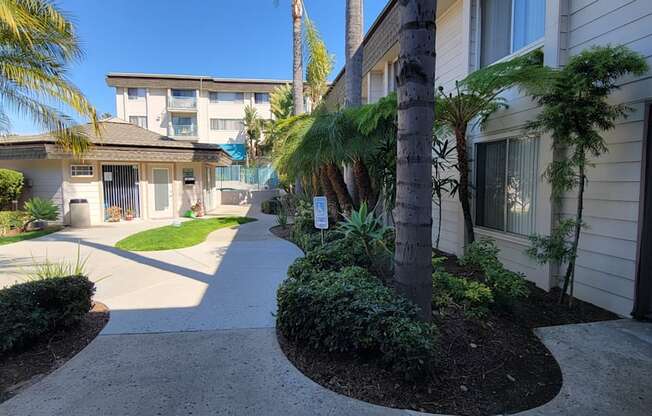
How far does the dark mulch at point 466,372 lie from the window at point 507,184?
7.51 feet

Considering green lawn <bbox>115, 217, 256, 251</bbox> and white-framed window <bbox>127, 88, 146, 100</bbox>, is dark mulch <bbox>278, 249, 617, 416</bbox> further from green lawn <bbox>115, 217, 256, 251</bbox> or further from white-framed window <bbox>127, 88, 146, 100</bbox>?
white-framed window <bbox>127, 88, 146, 100</bbox>

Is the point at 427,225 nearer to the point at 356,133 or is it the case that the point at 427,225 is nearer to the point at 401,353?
the point at 401,353

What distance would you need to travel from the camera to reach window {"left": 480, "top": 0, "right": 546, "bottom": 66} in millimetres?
5806

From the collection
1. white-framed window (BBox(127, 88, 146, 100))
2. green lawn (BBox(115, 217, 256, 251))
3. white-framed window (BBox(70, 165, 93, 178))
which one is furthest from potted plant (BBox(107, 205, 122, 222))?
white-framed window (BBox(127, 88, 146, 100))

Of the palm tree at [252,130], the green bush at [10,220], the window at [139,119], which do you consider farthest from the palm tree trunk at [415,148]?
the window at [139,119]

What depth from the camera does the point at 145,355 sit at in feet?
11.6

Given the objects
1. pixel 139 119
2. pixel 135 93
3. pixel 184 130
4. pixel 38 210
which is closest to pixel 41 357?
pixel 38 210

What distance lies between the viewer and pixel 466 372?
3168 mm

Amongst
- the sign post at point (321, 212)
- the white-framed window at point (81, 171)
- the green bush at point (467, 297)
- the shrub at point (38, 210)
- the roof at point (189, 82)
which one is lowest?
the green bush at point (467, 297)

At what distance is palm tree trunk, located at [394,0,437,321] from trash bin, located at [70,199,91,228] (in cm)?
1406

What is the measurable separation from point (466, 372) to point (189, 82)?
38293 mm

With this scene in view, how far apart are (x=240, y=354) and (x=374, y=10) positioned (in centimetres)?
1077

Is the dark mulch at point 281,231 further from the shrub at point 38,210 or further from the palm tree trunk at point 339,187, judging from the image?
the shrub at point 38,210

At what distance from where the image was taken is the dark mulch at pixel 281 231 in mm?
11142
